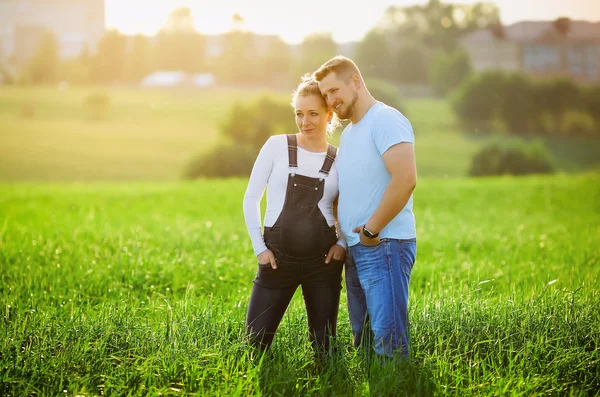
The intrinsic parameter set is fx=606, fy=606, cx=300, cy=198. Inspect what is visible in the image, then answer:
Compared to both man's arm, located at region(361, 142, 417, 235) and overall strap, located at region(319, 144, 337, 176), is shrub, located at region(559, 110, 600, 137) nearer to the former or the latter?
overall strap, located at region(319, 144, 337, 176)

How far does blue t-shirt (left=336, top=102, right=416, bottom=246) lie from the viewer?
4.21m

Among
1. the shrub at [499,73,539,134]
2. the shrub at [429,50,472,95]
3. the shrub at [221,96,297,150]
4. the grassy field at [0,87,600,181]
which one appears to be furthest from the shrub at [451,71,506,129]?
the shrub at [221,96,297,150]

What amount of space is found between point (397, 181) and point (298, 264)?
0.94m

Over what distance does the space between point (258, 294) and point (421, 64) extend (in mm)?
47159

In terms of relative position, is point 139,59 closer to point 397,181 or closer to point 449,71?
point 449,71

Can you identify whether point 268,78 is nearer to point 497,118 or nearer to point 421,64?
point 421,64

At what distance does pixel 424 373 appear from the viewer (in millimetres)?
4391

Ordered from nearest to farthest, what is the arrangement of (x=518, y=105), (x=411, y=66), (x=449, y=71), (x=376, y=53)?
1. (x=518, y=105)
2. (x=449, y=71)
3. (x=411, y=66)
4. (x=376, y=53)

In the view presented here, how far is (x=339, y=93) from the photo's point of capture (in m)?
4.29

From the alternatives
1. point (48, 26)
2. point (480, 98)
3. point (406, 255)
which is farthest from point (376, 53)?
point (406, 255)

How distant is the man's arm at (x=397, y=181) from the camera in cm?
408

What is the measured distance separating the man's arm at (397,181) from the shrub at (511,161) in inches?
1268

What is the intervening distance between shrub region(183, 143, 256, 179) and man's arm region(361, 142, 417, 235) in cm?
2388

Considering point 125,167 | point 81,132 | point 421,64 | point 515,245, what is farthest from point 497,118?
point 515,245
